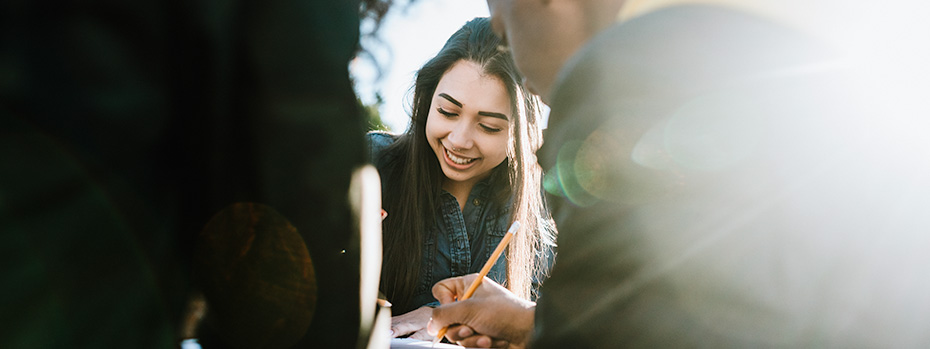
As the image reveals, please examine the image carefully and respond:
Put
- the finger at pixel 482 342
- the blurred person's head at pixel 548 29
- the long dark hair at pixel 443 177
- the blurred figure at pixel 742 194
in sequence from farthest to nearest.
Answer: the long dark hair at pixel 443 177, the finger at pixel 482 342, the blurred person's head at pixel 548 29, the blurred figure at pixel 742 194

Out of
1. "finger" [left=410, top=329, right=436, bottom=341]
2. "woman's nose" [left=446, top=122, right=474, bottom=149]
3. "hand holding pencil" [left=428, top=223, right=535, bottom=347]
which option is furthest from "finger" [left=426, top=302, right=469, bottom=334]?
"woman's nose" [left=446, top=122, right=474, bottom=149]

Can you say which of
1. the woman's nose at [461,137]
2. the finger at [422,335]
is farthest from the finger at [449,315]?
the woman's nose at [461,137]

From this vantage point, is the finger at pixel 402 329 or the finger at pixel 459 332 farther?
the finger at pixel 402 329

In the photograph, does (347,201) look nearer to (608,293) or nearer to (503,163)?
(608,293)

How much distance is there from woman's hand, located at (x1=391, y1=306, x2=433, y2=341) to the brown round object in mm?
925

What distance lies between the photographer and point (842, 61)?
1.73 ft

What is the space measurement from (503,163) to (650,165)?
61.2 inches

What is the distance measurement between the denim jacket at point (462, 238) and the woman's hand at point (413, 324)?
8.1 inches

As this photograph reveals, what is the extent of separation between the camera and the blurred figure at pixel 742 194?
1.70ft

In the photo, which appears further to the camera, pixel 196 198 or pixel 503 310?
pixel 503 310

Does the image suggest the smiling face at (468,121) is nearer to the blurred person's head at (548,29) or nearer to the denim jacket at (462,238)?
the denim jacket at (462,238)

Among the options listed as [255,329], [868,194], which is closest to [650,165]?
[868,194]

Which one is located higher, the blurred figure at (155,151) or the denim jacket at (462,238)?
the blurred figure at (155,151)

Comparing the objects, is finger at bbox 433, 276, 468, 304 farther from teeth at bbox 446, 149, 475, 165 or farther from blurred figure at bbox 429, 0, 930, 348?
blurred figure at bbox 429, 0, 930, 348
